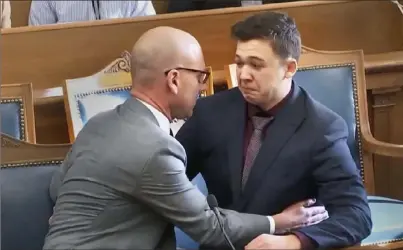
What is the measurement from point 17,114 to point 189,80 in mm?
792

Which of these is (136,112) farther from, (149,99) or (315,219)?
(315,219)

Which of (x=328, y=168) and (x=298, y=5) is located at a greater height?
(x=298, y=5)

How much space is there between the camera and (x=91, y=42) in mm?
2496

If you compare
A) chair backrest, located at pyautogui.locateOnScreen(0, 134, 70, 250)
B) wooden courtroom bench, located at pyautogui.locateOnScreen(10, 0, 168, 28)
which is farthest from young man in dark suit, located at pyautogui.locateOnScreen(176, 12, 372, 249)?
wooden courtroom bench, located at pyautogui.locateOnScreen(10, 0, 168, 28)

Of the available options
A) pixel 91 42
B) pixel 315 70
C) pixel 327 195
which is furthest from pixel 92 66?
pixel 327 195

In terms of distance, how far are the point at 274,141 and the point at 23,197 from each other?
0.64 meters

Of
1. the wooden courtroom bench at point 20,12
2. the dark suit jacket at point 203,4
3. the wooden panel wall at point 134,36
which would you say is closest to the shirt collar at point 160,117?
the wooden panel wall at point 134,36

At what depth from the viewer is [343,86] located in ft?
7.58

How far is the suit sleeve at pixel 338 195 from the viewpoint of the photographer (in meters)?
1.55

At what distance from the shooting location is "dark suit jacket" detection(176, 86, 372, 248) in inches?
65.3

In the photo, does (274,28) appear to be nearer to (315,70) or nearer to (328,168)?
(328,168)

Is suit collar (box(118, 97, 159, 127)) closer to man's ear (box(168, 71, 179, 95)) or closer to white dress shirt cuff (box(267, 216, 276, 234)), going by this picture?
man's ear (box(168, 71, 179, 95))

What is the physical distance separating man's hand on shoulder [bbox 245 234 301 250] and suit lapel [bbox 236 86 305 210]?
0.73 ft

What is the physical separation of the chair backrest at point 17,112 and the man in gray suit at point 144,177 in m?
0.62
